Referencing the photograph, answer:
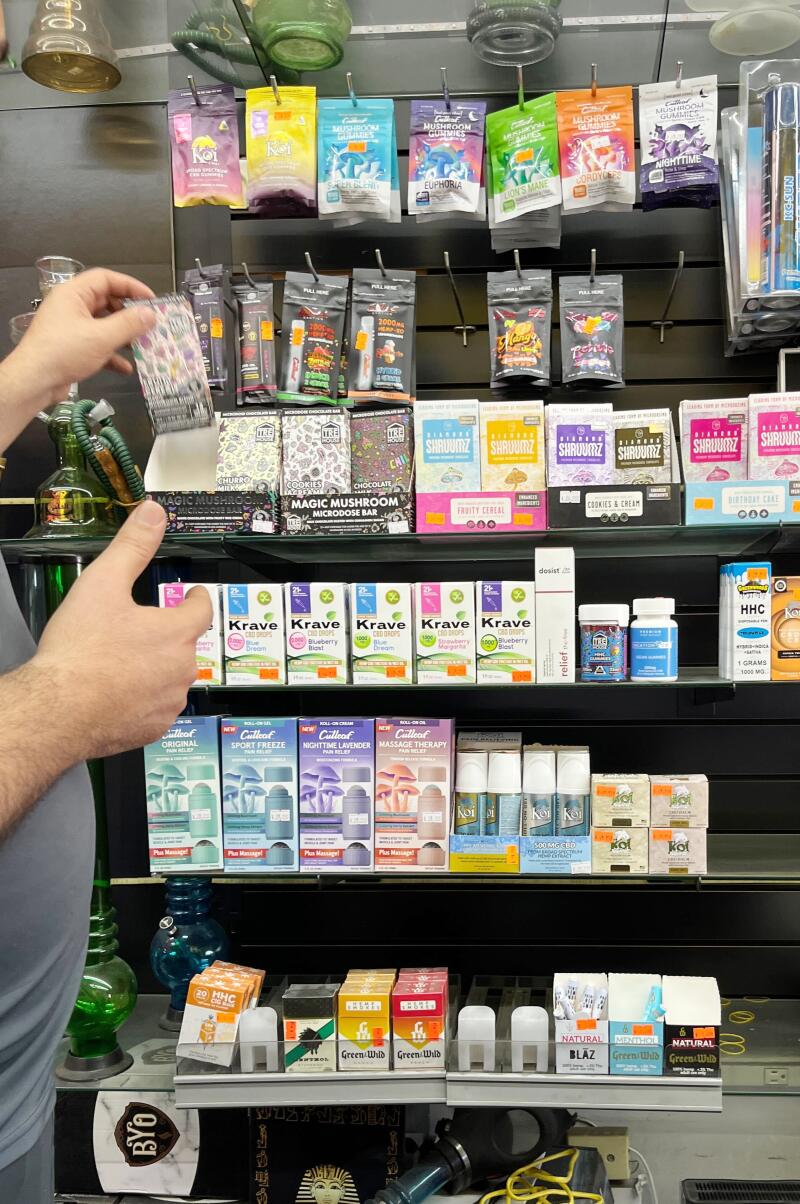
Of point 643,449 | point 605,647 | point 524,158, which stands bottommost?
point 605,647

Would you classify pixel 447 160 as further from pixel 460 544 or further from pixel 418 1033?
pixel 418 1033

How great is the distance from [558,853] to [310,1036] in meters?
0.66

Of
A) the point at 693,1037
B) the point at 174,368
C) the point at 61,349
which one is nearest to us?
the point at 61,349

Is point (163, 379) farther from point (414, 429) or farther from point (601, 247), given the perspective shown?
point (601, 247)

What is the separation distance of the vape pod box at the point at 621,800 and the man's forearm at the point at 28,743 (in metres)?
1.50

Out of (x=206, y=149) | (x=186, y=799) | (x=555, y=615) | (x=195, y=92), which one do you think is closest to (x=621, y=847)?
(x=555, y=615)

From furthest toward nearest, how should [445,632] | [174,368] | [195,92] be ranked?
[195,92] → [445,632] → [174,368]

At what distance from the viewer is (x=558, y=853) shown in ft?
6.95

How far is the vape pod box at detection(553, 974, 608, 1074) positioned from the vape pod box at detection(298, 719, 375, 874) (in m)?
0.50

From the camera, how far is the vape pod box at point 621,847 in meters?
2.12

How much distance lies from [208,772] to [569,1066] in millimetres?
994

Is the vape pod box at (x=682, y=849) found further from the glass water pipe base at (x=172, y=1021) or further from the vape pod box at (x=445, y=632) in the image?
the glass water pipe base at (x=172, y=1021)

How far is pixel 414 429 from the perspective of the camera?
2.20m

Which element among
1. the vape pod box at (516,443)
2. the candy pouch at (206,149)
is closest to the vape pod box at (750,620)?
the vape pod box at (516,443)
